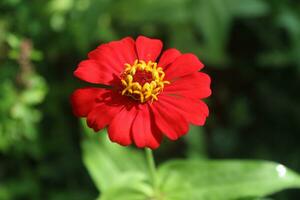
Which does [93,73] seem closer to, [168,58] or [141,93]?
[141,93]

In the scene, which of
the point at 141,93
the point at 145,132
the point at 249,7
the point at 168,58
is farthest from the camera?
the point at 249,7

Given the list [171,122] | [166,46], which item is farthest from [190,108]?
[166,46]

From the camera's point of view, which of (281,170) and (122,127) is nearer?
(122,127)

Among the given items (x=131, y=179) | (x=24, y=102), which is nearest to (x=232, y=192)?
(x=131, y=179)

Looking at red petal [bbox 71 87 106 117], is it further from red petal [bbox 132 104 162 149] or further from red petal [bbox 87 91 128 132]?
red petal [bbox 132 104 162 149]

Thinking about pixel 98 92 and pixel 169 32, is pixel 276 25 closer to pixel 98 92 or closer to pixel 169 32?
pixel 169 32

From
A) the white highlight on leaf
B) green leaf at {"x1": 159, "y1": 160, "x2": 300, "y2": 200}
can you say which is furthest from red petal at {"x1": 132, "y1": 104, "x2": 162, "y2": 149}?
the white highlight on leaf
